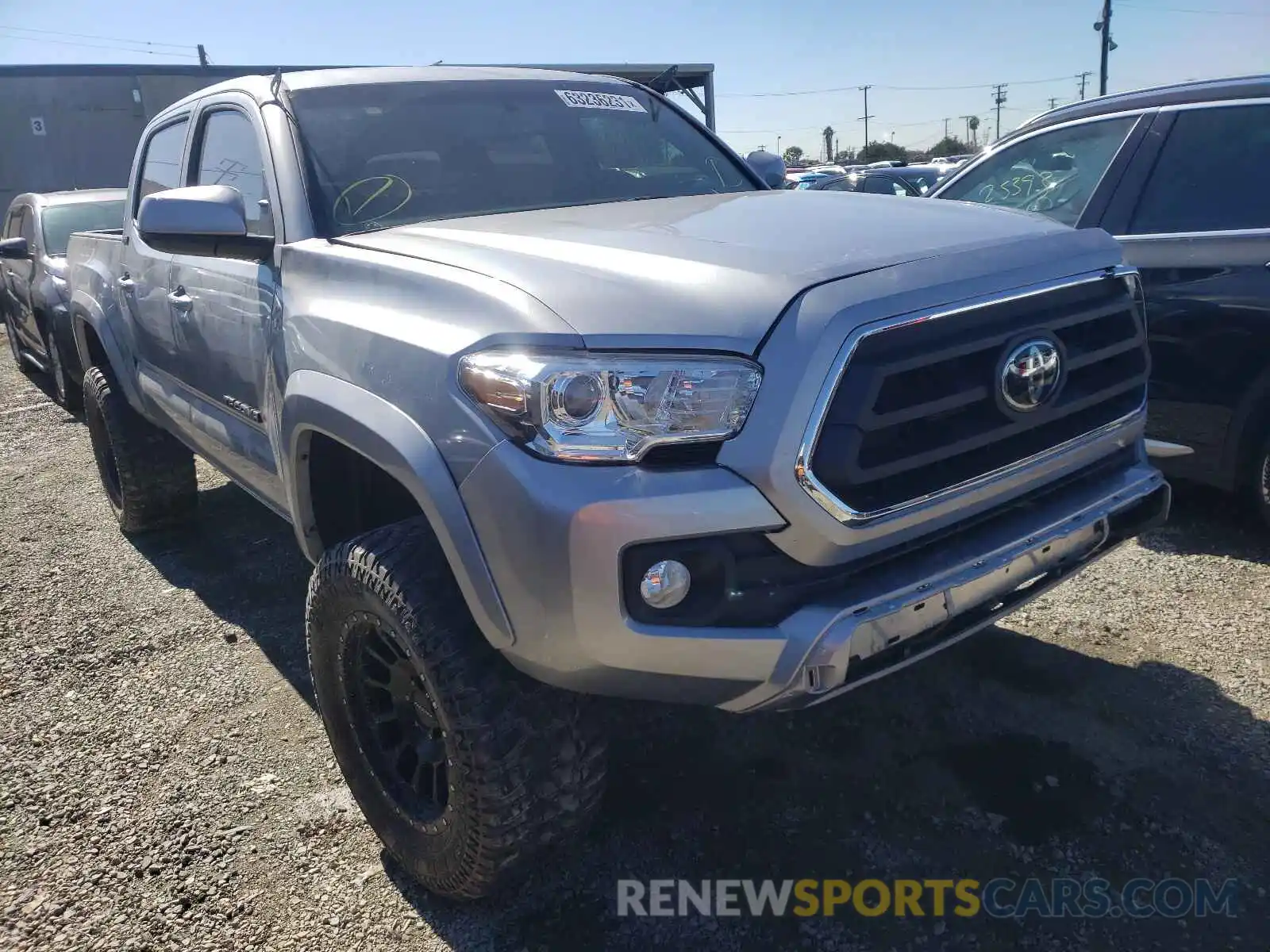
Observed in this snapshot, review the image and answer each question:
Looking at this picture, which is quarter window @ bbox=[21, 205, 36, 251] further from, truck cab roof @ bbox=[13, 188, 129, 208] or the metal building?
the metal building

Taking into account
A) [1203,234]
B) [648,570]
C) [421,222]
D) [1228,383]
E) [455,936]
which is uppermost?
[421,222]

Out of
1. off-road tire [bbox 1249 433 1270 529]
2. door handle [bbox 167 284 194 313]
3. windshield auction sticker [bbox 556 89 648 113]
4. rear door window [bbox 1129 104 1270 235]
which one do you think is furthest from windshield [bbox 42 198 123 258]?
off-road tire [bbox 1249 433 1270 529]

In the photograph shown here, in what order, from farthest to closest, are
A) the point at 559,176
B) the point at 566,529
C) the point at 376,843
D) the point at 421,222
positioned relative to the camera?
the point at 559,176
the point at 421,222
the point at 376,843
the point at 566,529

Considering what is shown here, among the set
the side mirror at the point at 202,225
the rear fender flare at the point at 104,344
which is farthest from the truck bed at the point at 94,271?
the side mirror at the point at 202,225

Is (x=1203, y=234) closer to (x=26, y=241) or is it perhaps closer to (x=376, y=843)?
(x=376, y=843)

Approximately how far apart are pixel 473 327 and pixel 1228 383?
306 cm

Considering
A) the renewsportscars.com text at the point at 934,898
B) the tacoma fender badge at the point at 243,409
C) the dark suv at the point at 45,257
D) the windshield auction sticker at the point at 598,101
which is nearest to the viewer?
the renewsportscars.com text at the point at 934,898

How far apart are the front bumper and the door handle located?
1.99 m

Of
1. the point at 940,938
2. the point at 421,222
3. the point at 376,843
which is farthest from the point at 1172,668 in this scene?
the point at 421,222

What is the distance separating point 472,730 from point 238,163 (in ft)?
7.32

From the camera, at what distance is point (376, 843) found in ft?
8.30

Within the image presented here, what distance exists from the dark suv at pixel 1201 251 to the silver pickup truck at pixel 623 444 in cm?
145

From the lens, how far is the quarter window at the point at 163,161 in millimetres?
3883

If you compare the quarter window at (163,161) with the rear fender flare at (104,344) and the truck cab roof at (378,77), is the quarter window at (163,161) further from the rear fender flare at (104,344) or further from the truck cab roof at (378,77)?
the rear fender flare at (104,344)
